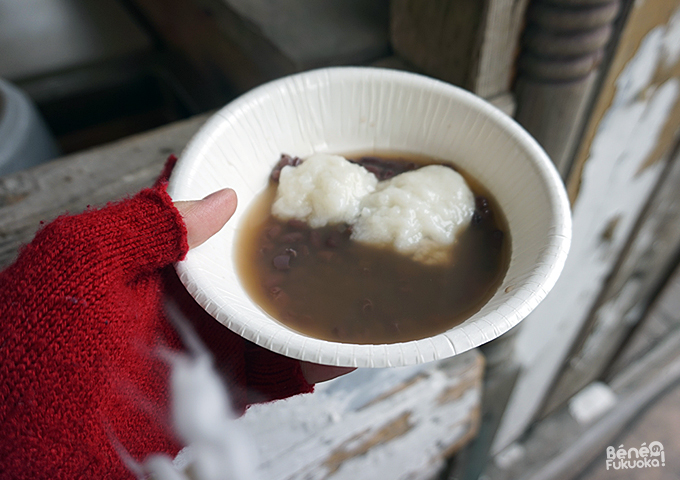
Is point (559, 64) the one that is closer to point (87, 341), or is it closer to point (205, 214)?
point (205, 214)

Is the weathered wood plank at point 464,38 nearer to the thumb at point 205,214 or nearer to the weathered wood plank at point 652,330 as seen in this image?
the thumb at point 205,214

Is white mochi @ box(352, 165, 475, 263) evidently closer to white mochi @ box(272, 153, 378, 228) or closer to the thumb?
white mochi @ box(272, 153, 378, 228)

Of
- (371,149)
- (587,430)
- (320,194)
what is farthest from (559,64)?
(587,430)

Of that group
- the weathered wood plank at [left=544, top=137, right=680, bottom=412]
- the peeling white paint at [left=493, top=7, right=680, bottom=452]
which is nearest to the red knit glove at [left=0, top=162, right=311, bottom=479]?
the peeling white paint at [left=493, top=7, right=680, bottom=452]

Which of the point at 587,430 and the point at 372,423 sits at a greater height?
the point at 372,423

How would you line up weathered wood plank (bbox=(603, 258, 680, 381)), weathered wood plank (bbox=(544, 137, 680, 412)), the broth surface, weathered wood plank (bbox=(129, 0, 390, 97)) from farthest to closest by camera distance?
1. weathered wood plank (bbox=(603, 258, 680, 381))
2. weathered wood plank (bbox=(544, 137, 680, 412))
3. weathered wood plank (bbox=(129, 0, 390, 97))
4. the broth surface

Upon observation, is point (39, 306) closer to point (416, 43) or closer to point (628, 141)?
point (416, 43)

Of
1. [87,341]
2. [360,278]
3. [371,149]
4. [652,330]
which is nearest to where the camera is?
[87,341]
